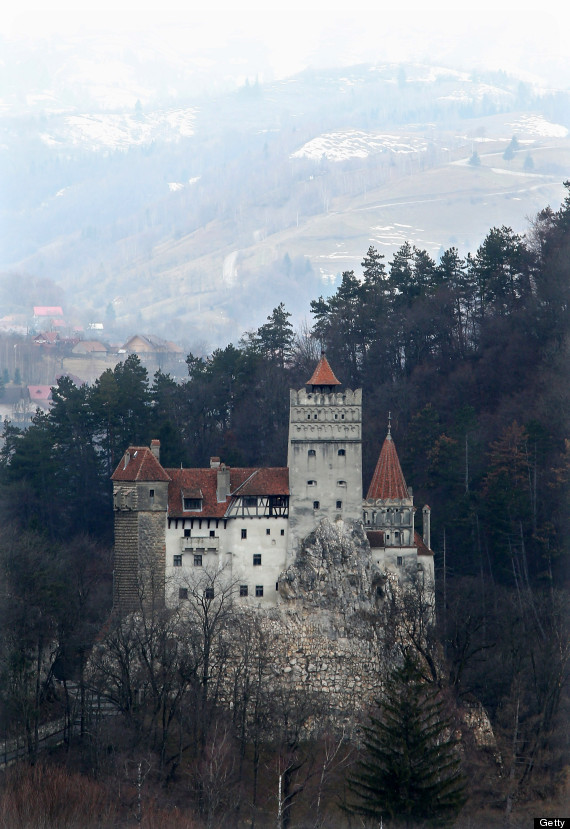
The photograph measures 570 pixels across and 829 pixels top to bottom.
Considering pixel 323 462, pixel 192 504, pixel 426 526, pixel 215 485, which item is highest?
pixel 323 462

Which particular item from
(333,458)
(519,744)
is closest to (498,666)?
(519,744)

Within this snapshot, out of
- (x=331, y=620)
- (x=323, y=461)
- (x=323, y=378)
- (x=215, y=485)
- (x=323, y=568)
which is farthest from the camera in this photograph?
(x=323, y=378)

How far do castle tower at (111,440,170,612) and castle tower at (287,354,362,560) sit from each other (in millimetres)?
5833

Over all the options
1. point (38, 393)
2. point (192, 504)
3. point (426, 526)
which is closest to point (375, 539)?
point (426, 526)

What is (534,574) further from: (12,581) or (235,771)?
(12,581)

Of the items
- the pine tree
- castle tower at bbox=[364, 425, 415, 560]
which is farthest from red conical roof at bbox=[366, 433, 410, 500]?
the pine tree

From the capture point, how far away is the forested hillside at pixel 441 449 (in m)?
63.4

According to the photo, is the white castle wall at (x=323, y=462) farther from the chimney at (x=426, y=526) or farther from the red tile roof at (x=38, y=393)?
the red tile roof at (x=38, y=393)

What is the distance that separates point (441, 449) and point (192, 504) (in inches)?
677

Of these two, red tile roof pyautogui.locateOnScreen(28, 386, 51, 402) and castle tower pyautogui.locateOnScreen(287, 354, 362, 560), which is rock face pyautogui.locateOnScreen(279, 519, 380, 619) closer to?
castle tower pyautogui.locateOnScreen(287, 354, 362, 560)

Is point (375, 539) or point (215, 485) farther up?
point (215, 485)

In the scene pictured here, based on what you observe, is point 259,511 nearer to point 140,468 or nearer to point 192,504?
point 192,504

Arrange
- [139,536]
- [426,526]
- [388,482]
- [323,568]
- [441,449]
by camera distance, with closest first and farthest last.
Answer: [139,536] → [323,568] → [388,482] → [426,526] → [441,449]

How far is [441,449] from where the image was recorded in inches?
3017
